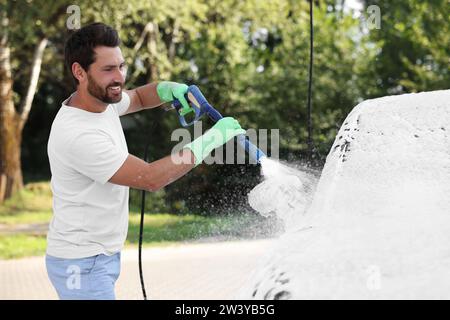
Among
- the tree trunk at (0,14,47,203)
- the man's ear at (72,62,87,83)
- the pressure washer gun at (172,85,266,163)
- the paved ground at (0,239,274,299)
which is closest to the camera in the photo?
the man's ear at (72,62,87,83)

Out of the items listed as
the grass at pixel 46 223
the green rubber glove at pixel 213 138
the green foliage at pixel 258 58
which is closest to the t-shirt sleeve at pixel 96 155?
the green rubber glove at pixel 213 138

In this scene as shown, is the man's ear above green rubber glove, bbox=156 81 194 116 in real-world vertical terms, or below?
above

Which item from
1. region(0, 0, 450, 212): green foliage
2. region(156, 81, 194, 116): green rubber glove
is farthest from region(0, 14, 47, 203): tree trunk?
region(156, 81, 194, 116): green rubber glove

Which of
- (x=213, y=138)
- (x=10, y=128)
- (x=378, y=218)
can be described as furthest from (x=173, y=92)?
(x=10, y=128)

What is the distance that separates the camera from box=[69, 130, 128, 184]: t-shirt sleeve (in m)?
2.11

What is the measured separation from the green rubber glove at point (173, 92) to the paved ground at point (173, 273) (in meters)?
3.41

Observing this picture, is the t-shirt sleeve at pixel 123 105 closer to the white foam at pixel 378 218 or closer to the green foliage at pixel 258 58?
the white foam at pixel 378 218

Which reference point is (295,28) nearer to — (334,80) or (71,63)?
(334,80)

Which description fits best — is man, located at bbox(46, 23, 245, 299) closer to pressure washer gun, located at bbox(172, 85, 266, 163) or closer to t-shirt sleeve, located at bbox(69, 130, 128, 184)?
t-shirt sleeve, located at bbox(69, 130, 128, 184)

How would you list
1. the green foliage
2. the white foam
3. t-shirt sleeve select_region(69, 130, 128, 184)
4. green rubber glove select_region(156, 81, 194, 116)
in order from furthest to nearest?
1. the green foliage
2. green rubber glove select_region(156, 81, 194, 116)
3. t-shirt sleeve select_region(69, 130, 128, 184)
4. the white foam

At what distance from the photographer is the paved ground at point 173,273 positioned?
6.70m

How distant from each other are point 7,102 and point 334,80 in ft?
20.9

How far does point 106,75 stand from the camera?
7.26 ft

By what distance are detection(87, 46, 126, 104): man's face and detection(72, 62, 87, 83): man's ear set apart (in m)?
0.03
